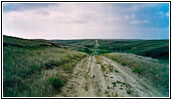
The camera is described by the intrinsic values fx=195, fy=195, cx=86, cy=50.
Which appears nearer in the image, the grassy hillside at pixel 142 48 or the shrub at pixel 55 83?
the shrub at pixel 55 83

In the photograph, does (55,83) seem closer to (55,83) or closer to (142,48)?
(55,83)

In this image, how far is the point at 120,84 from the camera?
451 inches

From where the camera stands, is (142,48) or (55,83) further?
(142,48)

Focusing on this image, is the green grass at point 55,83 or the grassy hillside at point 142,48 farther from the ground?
the grassy hillside at point 142,48

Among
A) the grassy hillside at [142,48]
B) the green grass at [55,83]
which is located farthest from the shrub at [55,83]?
the grassy hillside at [142,48]

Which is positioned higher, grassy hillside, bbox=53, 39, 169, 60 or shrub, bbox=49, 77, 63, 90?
grassy hillside, bbox=53, 39, 169, 60

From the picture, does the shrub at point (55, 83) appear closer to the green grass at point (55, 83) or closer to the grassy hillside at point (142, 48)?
the green grass at point (55, 83)

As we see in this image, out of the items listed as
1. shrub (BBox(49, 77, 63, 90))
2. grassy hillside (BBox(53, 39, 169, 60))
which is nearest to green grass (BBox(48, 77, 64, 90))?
shrub (BBox(49, 77, 63, 90))

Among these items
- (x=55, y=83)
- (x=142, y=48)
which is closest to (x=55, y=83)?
(x=55, y=83)

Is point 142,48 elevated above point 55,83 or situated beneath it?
elevated above

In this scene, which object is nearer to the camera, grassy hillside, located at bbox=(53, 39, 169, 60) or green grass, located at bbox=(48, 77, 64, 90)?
green grass, located at bbox=(48, 77, 64, 90)

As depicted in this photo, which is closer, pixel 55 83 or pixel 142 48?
pixel 55 83

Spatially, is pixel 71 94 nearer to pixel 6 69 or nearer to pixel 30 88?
pixel 30 88

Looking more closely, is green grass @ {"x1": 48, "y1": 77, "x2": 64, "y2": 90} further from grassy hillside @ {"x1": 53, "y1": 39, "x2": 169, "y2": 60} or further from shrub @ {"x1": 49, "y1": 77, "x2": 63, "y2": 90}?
grassy hillside @ {"x1": 53, "y1": 39, "x2": 169, "y2": 60}
